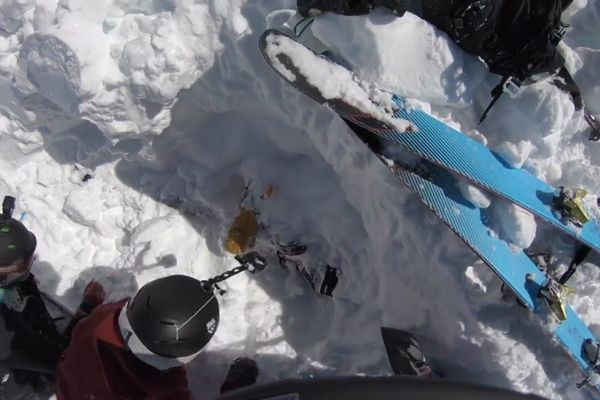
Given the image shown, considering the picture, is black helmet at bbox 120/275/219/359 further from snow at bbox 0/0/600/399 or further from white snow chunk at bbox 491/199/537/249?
white snow chunk at bbox 491/199/537/249

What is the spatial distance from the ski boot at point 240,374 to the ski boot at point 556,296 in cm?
195

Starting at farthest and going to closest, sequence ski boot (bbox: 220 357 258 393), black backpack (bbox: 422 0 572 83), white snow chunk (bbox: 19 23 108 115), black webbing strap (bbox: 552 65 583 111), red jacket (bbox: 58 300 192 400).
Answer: ski boot (bbox: 220 357 258 393) → white snow chunk (bbox: 19 23 108 115) → black webbing strap (bbox: 552 65 583 111) → black backpack (bbox: 422 0 572 83) → red jacket (bbox: 58 300 192 400)

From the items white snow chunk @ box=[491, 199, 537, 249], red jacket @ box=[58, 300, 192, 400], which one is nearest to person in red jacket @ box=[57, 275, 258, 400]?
red jacket @ box=[58, 300, 192, 400]

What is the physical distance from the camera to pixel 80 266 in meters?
4.32

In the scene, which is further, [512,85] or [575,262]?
[575,262]

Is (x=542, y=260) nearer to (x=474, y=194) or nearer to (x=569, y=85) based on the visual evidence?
(x=474, y=194)

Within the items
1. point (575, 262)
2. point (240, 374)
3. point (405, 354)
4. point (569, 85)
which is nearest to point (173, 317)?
point (240, 374)

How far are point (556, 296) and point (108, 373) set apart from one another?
2.47 metres

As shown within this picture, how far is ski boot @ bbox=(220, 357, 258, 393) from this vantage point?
11.9 feet

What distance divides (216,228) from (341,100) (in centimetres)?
189

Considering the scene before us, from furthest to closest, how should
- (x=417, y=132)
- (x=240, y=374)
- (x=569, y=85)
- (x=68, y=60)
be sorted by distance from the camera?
(x=240, y=374), (x=68, y=60), (x=569, y=85), (x=417, y=132)

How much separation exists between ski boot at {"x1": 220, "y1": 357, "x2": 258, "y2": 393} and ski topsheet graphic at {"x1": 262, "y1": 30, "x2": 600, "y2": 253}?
1946 millimetres

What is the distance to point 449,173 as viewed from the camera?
312cm

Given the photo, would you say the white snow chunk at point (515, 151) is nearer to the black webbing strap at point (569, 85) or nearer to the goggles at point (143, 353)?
the black webbing strap at point (569, 85)
